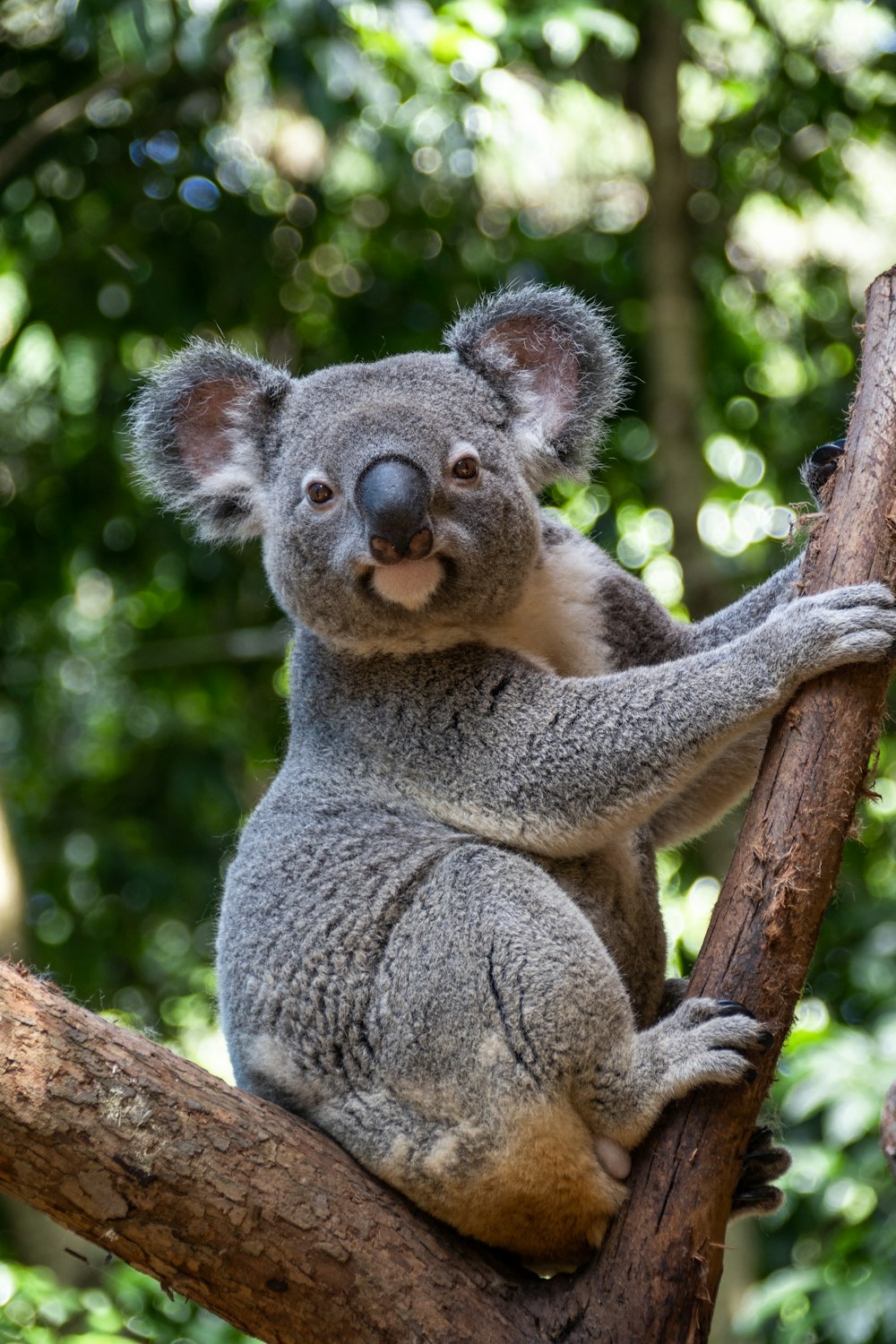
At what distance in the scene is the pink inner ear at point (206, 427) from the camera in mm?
3965

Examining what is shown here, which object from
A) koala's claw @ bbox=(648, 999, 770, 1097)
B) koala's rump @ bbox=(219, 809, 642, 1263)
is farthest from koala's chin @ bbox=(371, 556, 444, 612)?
koala's claw @ bbox=(648, 999, 770, 1097)

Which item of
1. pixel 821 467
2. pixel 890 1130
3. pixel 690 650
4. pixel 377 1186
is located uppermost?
pixel 821 467

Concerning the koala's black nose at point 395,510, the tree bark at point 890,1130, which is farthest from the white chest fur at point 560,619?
the tree bark at point 890,1130

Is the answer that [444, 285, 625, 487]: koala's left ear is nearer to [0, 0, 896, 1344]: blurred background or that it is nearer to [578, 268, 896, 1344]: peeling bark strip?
[0, 0, 896, 1344]: blurred background

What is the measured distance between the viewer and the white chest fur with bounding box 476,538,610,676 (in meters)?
3.64

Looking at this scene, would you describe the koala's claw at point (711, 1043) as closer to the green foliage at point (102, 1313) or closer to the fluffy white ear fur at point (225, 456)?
the green foliage at point (102, 1313)

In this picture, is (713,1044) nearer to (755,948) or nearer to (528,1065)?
(755,948)

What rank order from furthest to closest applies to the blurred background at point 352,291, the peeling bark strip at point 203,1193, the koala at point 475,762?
1. the blurred background at point 352,291
2. the koala at point 475,762
3. the peeling bark strip at point 203,1193

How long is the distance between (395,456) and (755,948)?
1385 millimetres

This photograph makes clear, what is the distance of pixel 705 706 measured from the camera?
3123mm

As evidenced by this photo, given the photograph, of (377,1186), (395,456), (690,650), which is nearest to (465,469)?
(395,456)

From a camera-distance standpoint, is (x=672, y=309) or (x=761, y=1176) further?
(x=672, y=309)

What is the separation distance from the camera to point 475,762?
11.1ft

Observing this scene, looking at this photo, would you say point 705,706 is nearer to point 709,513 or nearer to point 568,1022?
point 568,1022
